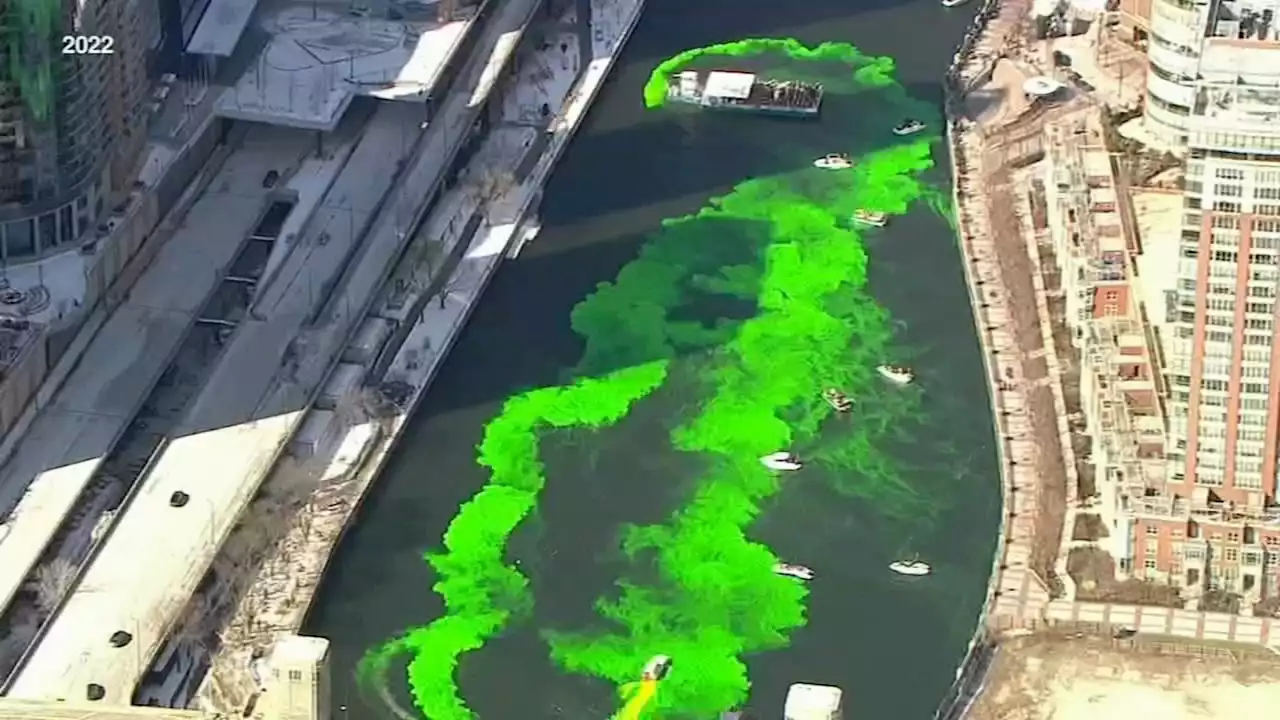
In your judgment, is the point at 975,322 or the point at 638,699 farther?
the point at 975,322

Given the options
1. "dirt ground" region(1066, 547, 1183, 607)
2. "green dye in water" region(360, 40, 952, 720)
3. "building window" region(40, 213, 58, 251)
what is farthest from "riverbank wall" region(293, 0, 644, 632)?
"dirt ground" region(1066, 547, 1183, 607)

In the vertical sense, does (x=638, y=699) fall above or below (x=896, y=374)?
above

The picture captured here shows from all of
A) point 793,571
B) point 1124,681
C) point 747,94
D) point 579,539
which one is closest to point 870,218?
point 747,94

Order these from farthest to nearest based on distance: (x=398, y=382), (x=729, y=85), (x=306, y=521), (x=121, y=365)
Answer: (x=729, y=85) → (x=398, y=382) → (x=121, y=365) → (x=306, y=521)

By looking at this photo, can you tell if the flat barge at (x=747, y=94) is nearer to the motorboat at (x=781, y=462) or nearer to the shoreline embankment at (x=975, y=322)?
the shoreline embankment at (x=975, y=322)

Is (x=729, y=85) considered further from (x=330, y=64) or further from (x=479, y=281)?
(x=479, y=281)

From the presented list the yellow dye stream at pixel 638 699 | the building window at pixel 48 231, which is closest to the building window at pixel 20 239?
the building window at pixel 48 231

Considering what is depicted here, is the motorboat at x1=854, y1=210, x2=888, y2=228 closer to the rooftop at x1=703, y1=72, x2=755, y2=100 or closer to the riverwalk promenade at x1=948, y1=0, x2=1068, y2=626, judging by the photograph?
the riverwalk promenade at x1=948, y1=0, x2=1068, y2=626
